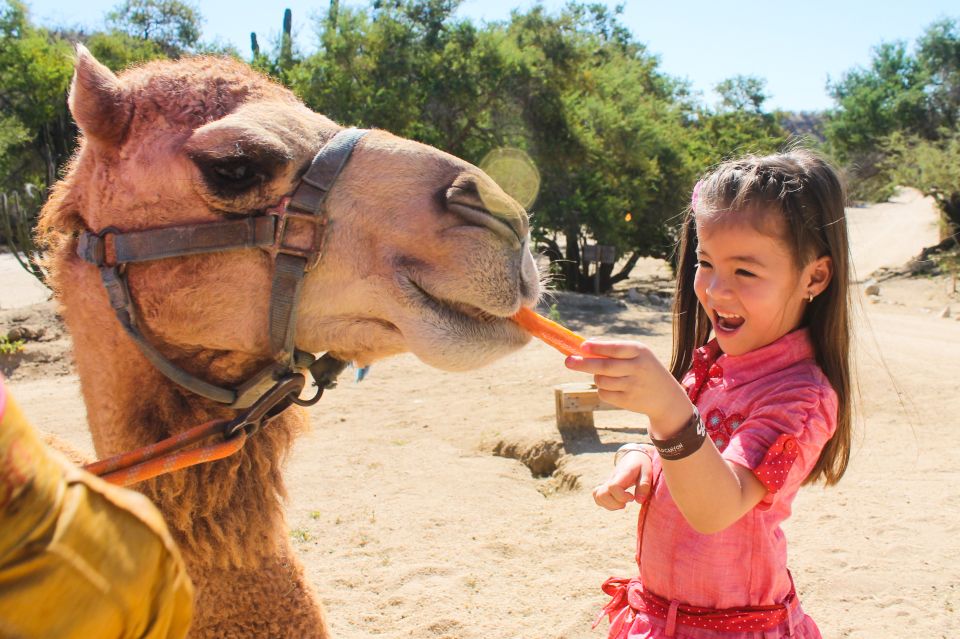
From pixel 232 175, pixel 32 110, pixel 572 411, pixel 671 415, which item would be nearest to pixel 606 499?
pixel 671 415

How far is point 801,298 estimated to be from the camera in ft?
6.19

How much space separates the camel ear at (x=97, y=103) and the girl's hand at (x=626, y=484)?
59.4 inches

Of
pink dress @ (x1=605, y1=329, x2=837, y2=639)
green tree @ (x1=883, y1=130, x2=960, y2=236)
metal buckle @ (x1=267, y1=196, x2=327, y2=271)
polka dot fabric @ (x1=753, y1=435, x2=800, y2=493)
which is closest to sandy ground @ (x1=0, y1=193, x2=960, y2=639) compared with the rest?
pink dress @ (x1=605, y1=329, x2=837, y2=639)

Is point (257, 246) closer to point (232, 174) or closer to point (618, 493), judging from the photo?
point (232, 174)

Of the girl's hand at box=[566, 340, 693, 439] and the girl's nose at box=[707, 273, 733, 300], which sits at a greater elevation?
the girl's nose at box=[707, 273, 733, 300]

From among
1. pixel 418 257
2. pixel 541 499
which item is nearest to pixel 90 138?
pixel 418 257

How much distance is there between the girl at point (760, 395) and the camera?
1.74 metres

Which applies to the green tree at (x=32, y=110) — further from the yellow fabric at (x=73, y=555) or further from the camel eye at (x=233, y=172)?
the yellow fabric at (x=73, y=555)

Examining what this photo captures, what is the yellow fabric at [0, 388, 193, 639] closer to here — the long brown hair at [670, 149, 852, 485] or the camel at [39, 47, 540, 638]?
the camel at [39, 47, 540, 638]

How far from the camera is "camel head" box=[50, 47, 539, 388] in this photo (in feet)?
5.84

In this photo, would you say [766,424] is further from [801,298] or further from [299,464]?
[299,464]

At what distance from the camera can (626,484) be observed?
2021 mm

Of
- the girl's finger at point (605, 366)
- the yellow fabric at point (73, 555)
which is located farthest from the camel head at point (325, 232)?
the yellow fabric at point (73, 555)

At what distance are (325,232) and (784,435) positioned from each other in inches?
45.5
